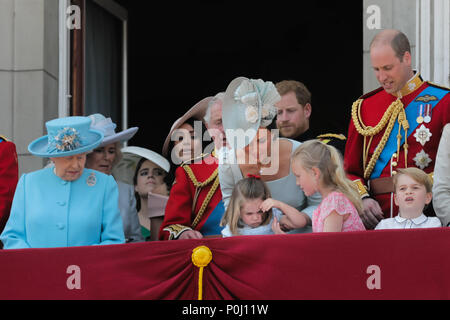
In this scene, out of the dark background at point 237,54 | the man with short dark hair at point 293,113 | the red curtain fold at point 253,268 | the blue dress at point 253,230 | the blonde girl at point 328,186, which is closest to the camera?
the red curtain fold at point 253,268

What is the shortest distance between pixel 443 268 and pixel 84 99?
377 cm

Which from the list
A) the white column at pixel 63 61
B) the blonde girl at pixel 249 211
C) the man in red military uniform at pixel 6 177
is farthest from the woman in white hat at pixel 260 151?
the white column at pixel 63 61

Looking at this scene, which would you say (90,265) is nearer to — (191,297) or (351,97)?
(191,297)

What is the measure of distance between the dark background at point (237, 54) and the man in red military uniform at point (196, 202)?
4.02 meters

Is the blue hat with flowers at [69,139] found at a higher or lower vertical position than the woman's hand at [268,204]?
higher

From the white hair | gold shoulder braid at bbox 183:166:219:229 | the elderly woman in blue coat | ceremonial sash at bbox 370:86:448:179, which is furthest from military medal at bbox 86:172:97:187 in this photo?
ceremonial sash at bbox 370:86:448:179

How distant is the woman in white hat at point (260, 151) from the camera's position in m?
5.50

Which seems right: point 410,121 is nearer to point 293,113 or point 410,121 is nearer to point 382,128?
point 382,128

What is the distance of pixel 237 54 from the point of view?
34.4 feet

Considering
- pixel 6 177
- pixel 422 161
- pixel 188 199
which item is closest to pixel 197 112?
pixel 188 199

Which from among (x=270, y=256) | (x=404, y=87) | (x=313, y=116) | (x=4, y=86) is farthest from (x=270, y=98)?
(x=313, y=116)

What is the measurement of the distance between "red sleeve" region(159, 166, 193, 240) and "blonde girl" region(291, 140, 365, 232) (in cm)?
93

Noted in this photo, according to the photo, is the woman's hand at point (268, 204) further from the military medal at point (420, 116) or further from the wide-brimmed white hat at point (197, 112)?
the wide-brimmed white hat at point (197, 112)

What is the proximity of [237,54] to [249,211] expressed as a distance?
539 centimetres
